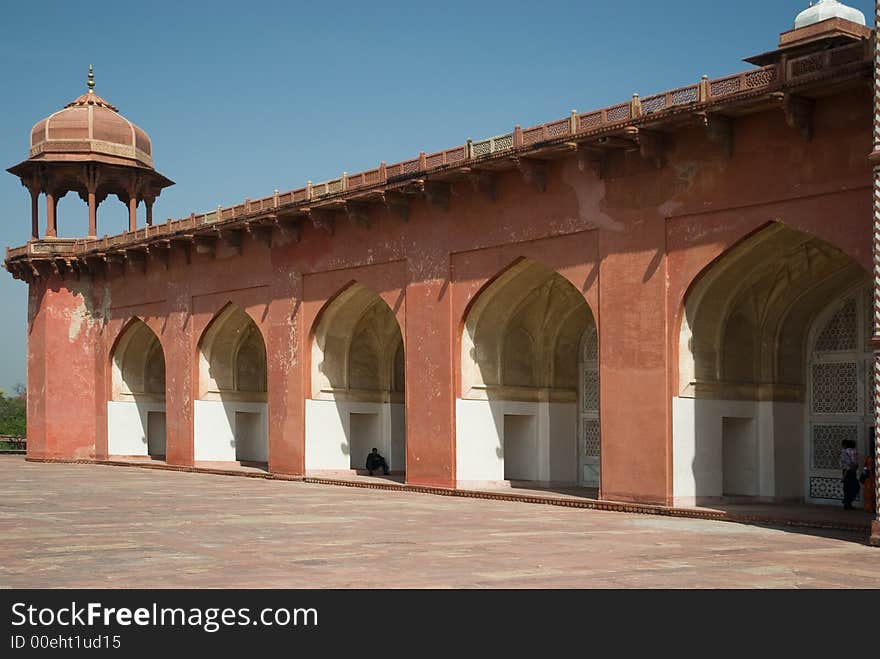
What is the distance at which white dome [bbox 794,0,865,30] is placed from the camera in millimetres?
13766

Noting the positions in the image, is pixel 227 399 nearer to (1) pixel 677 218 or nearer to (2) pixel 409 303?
(2) pixel 409 303

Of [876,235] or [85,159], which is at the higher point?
[85,159]

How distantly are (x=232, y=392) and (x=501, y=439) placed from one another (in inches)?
321

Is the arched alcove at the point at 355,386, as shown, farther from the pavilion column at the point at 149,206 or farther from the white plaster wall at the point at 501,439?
the pavilion column at the point at 149,206

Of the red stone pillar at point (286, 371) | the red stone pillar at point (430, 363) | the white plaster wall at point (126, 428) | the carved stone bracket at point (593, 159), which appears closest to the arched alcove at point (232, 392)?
the red stone pillar at point (286, 371)

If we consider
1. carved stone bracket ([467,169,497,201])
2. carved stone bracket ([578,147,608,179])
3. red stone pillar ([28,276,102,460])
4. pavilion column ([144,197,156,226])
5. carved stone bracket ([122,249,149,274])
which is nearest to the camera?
carved stone bracket ([578,147,608,179])

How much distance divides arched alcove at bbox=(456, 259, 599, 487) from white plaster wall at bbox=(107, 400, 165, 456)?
1154 centimetres

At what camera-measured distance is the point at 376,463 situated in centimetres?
2050

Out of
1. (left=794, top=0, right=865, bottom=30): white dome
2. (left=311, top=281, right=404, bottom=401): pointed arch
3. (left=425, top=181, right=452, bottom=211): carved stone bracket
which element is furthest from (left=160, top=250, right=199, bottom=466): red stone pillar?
(left=794, top=0, right=865, bottom=30): white dome

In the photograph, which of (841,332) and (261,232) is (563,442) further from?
(261,232)

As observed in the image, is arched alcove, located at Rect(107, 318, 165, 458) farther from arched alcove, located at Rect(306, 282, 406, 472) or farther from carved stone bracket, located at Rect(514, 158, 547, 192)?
carved stone bracket, located at Rect(514, 158, 547, 192)

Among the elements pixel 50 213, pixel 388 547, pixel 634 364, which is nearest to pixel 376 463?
pixel 634 364

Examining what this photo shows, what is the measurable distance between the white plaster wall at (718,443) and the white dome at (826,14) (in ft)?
15.0
